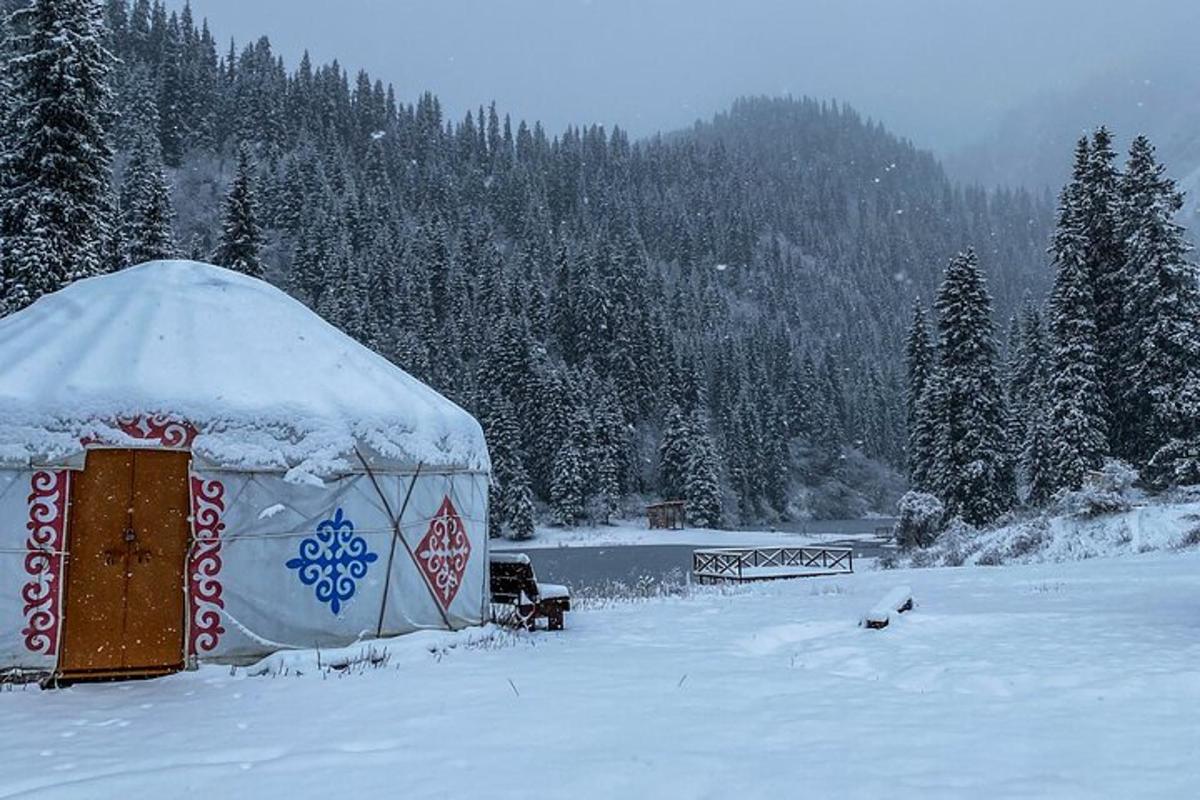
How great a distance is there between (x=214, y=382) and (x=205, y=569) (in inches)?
79.0

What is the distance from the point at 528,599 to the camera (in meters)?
11.9

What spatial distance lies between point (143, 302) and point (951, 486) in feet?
102

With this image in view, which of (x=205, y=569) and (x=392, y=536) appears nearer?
(x=205, y=569)

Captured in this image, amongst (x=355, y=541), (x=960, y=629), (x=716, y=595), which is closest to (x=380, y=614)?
(x=355, y=541)

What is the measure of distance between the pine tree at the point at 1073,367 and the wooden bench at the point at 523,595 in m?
24.1

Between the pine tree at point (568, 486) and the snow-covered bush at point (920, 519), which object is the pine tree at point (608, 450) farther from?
the snow-covered bush at point (920, 519)

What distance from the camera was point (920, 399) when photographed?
134ft

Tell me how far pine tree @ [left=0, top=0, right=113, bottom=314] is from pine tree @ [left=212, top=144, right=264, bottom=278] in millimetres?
11716

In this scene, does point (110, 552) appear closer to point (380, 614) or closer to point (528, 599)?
point (380, 614)

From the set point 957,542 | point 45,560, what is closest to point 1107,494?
point 957,542

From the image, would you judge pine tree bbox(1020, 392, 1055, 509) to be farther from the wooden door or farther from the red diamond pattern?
the wooden door

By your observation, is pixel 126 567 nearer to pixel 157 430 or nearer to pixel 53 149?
pixel 157 430

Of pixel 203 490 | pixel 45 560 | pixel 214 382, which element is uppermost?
pixel 214 382

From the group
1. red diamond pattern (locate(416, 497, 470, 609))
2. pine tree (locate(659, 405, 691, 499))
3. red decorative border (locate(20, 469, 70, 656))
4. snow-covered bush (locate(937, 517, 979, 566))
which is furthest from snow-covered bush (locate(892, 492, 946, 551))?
red decorative border (locate(20, 469, 70, 656))
